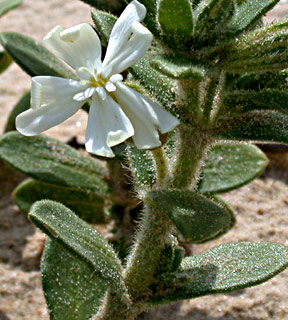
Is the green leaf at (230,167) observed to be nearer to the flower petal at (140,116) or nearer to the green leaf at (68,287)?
the green leaf at (68,287)

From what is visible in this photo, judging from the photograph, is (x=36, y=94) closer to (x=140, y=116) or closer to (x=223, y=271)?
(x=140, y=116)

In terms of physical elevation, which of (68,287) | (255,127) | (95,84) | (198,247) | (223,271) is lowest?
(198,247)

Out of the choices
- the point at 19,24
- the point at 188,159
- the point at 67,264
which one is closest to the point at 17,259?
the point at 67,264

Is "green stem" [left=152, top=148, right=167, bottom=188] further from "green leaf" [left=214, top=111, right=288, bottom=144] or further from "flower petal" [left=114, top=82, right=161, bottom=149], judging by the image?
"flower petal" [left=114, top=82, right=161, bottom=149]

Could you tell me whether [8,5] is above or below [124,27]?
below

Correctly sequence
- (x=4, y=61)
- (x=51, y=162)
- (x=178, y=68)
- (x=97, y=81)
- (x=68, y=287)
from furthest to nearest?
(x=4, y=61) → (x=51, y=162) → (x=68, y=287) → (x=97, y=81) → (x=178, y=68)

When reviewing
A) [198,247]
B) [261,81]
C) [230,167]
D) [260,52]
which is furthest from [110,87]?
[198,247]
